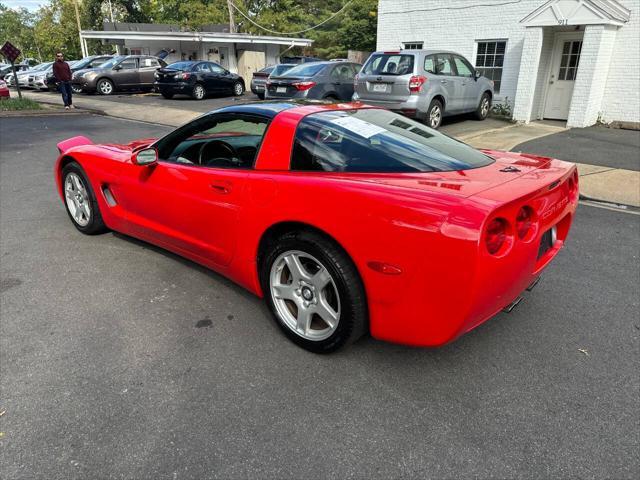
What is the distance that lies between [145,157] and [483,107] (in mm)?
11344

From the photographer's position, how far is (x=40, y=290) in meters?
3.76

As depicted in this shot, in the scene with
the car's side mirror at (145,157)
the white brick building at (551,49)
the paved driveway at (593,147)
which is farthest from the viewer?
the white brick building at (551,49)

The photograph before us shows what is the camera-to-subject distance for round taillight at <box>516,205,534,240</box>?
244 centimetres

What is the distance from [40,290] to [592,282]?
438 cm

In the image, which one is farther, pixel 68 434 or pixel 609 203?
pixel 609 203

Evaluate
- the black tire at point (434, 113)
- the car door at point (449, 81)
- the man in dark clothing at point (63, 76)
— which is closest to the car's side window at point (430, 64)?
the car door at point (449, 81)

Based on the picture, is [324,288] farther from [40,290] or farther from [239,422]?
[40,290]

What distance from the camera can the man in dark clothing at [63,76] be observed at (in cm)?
1575

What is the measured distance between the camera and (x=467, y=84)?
11859 mm

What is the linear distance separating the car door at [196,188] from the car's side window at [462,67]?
9564 mm

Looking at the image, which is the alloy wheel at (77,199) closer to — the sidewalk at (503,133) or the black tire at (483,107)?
the sidewalk at (503,133)

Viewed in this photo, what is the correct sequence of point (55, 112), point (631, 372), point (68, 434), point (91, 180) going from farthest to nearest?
point (55, 112) < point (91, 180) < point (631, 372) < point (68, 434)

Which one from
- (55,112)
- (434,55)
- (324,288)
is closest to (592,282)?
(324,288)

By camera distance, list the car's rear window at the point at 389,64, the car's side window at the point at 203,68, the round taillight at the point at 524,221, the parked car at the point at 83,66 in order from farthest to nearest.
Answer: the parked car at the point at 83,66
the car's side window at the point at 203,68
the car's rear window at the point at 389,64
the round taillight at the point at 524,221
